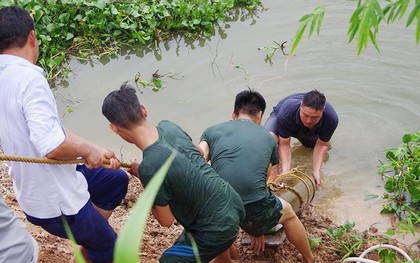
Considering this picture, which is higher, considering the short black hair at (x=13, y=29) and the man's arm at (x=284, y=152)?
the short black hair at (x=13, y=29)

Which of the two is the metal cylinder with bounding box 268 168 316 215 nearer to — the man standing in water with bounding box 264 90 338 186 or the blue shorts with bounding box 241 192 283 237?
the man standing in water with bounding box 264 90 338 186

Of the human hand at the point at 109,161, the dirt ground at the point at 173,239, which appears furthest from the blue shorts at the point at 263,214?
the human hand at the point at 109,161

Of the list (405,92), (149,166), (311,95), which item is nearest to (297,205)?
(311,95)

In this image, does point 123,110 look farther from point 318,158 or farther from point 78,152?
point 318,158

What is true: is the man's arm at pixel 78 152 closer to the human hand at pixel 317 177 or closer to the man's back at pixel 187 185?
the man's back at pixel 187 185

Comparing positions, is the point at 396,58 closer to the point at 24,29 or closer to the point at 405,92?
the point at 405,92

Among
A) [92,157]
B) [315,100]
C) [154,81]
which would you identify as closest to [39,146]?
[92,157]

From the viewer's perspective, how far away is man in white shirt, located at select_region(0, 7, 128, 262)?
102 inches

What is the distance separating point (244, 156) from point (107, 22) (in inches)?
189

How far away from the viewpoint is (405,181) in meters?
4.90

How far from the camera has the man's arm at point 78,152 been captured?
2643 mm

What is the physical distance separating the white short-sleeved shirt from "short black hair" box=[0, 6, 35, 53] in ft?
0.29

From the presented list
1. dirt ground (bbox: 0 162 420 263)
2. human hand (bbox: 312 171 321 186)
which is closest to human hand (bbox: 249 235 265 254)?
dirt ground (bbox: 0 162 420 263)

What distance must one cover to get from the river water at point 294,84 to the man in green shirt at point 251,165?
4.89 feet
